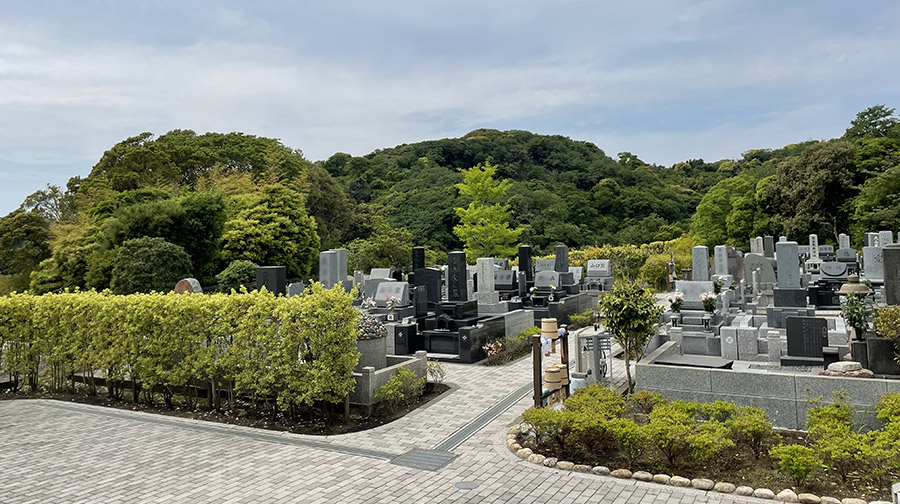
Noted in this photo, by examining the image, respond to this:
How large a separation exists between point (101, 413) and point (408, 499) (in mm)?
7977

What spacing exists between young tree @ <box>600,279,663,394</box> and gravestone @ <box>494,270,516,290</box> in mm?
14438

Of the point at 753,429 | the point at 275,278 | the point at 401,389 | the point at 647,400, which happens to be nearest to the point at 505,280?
the point at 275,278

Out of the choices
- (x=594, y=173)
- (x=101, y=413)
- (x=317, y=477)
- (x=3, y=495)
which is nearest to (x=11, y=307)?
(x=101, y=413)

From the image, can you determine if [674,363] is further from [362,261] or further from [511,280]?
[362,261]

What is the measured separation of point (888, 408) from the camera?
698 cm

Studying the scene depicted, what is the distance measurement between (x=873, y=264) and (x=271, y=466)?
24.3 m

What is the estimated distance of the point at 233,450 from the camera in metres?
8.43

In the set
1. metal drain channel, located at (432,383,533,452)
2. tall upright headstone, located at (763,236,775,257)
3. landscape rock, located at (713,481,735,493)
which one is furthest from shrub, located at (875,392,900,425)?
tall upright headstone, located at (763,236,775,257)

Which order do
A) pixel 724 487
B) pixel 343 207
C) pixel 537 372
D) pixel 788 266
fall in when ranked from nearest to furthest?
pixel 724 487, pixel 537 372, pixel 788 266, pixel 343 207

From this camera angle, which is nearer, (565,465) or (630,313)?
(565,465)

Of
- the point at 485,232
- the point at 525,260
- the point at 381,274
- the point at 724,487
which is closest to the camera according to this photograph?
the point at 724,487

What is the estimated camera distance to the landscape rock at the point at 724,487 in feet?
20.7

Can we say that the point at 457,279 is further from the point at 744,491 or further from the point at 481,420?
the point at 744,491

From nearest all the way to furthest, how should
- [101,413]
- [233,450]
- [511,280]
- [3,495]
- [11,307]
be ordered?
[3,495]
[233,450]
[101,413]
[11,307]
[511,280]
